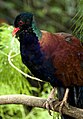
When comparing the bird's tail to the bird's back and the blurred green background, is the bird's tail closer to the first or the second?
the bird's back

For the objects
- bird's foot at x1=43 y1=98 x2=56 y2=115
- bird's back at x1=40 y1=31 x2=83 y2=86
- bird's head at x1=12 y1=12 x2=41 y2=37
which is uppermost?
bird's head at x1=12 y1=12 x2=41 y2=37

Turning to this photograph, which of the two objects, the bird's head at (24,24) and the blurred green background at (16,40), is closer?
the bird's head at (24,24)

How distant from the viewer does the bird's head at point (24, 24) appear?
105 inches

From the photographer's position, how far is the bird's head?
268cm

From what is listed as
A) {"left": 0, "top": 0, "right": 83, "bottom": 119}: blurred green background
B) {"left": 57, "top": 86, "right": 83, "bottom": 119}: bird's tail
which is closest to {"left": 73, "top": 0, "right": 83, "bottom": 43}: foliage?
{"left": 0, "top": 0, "right": 83, "bottom": 119}: blurred green background

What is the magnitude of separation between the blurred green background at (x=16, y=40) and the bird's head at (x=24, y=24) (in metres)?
0.23

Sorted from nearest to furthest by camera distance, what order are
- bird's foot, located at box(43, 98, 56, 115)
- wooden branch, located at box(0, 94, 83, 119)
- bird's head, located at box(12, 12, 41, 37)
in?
1. bird's head, located at box(12, 12, 41, 37)
2. wooden branch, located at box(0, 94, 83, 119)
3. bird's foot, located at box(43, 98, 56, 115)

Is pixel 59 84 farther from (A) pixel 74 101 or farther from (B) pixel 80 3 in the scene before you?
(B) pixel 80 3

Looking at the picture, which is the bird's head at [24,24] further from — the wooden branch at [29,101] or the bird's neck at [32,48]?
the wooden branch at [29,101]

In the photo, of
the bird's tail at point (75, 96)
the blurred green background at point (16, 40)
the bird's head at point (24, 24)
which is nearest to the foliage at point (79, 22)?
the blurred green background at point (16, 40)

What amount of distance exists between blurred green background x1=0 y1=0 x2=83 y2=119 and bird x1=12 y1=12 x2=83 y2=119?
12cm

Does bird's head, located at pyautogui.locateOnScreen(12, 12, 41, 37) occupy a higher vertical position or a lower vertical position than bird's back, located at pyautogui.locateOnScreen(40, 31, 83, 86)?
higher

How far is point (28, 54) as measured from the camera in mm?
2766

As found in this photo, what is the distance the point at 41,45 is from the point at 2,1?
4.37m
